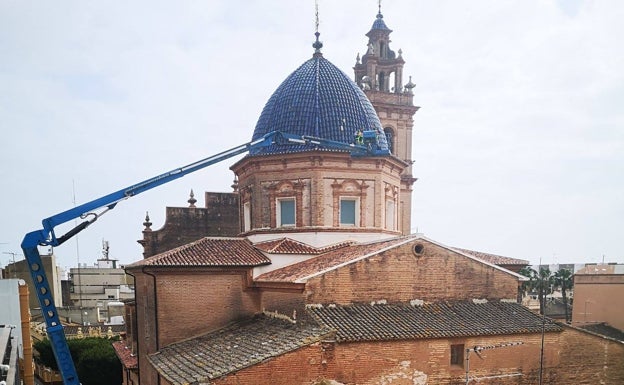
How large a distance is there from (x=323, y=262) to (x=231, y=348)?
380cm

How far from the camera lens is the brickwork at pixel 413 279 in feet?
44.4

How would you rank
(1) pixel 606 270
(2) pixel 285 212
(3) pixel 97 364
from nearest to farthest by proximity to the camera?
1. (2) pixel 285 212
2. (3) pixel 97 364
3. (1) pixel 606 270

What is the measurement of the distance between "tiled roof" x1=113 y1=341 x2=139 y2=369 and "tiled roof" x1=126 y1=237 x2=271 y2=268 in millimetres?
4767

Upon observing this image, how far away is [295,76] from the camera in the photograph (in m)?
19.5

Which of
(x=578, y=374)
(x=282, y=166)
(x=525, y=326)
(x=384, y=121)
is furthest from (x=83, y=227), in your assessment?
(x=384, y=121)

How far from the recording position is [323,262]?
48.3 feet

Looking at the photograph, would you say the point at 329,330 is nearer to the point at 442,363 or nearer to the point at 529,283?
the point at 442,363

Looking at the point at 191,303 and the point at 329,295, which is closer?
the point at 329,295

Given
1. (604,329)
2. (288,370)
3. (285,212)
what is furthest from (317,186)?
(604,329)

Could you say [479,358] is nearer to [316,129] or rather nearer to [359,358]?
[359,358]

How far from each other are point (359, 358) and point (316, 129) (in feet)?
29.4

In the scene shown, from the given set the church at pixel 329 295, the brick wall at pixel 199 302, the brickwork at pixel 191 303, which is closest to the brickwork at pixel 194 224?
the church at pixel 329 295

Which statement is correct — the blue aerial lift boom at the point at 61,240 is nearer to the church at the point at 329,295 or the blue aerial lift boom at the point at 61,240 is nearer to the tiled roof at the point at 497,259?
the church at the point at 329,295

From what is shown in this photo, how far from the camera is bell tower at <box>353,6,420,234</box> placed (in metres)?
26.2
